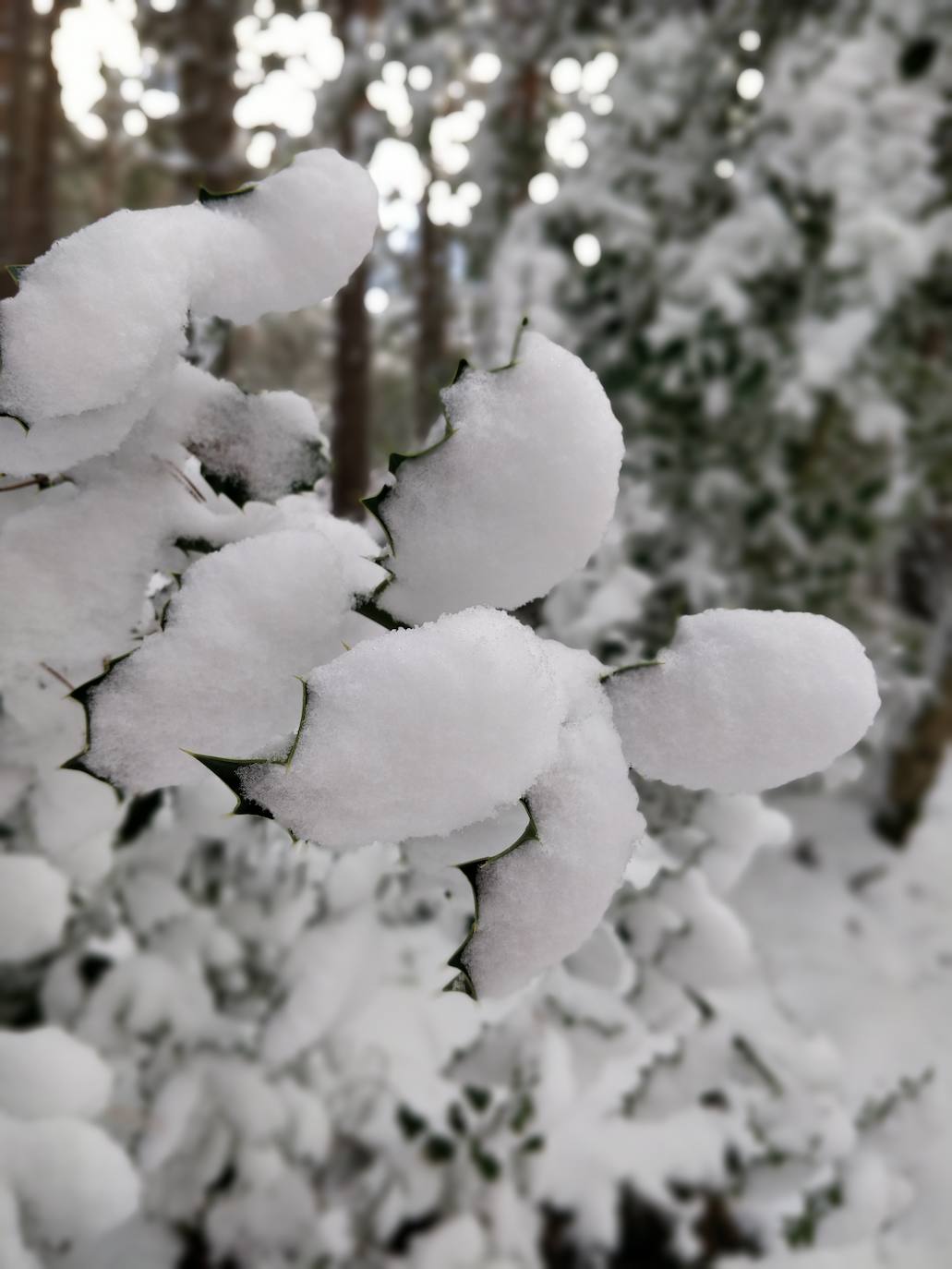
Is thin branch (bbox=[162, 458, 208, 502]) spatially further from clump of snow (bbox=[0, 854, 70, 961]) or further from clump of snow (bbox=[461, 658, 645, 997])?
Answer: clump of snow (bbox=[0, 854, 70, 961])

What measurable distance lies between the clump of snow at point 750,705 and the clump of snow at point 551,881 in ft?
0.15

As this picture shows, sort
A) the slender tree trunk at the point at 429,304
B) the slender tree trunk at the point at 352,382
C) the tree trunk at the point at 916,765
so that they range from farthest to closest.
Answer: the slender tree trunk at the point at 429,304 → the slender tree trunk at the point at 352,382 → the tree trunk at the point at 916,765

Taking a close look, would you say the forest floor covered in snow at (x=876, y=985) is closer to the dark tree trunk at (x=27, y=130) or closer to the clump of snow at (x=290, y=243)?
the clump of snow at (x=290, y=243)

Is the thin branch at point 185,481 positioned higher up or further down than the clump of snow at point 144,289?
further down

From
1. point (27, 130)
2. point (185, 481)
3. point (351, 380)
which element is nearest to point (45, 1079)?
point (185, 481)

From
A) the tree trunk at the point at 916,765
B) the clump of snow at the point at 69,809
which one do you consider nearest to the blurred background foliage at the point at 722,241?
the tree trunk at the point at 916,765

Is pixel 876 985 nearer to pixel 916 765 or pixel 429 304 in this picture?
pixel 916 765

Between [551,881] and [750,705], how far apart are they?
0.13 m

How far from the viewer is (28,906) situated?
0.88 metres

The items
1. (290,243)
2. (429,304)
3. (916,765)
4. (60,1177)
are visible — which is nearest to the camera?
(290,243)

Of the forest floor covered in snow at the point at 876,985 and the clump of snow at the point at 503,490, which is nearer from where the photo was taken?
the clump of snow at the point at 503,490

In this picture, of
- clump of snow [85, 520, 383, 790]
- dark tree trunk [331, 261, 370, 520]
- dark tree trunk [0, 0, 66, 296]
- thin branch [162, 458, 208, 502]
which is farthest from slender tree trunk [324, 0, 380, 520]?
clump of snow [85, 520, 383, 790]

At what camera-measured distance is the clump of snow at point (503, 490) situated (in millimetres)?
422

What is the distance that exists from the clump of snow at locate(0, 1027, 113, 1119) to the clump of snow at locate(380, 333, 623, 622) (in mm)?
695
